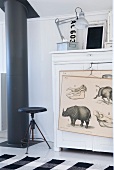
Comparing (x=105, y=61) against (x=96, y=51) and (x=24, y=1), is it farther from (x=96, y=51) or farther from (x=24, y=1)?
(x=24, y=1)

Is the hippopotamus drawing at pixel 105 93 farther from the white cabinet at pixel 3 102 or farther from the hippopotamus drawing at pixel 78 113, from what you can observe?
the white cabinet at pixel 3 102

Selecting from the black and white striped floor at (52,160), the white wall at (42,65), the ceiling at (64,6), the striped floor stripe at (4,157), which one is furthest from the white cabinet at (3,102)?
the ceiling at (64,6)

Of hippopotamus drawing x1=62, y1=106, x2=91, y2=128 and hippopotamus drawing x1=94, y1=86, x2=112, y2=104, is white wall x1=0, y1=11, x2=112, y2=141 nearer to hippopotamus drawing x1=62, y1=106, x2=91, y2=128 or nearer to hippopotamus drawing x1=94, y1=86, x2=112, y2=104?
hippopotamus drawing x1=62, y1=106, x2=91, y2=128

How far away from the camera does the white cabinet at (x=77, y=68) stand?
377 centimetres

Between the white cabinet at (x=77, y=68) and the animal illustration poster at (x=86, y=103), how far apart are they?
0.24ft

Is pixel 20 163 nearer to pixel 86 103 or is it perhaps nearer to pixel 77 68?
pixel 86 103

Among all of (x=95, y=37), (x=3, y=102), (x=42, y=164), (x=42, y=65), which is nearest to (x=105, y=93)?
(x=95, y=37)

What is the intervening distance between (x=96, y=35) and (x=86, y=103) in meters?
1.00

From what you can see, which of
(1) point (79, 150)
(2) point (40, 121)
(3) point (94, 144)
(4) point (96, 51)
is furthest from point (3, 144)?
(4) point (96, 51)

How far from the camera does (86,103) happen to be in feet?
12.6

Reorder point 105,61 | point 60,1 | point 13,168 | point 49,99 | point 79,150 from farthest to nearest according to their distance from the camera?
point 49,99
point 60,1
point 79,150
point 105,61
point 13,168

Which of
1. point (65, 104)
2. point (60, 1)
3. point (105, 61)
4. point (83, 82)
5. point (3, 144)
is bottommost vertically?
point (3, 144)

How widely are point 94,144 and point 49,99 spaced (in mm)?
1222

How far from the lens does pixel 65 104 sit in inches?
156
